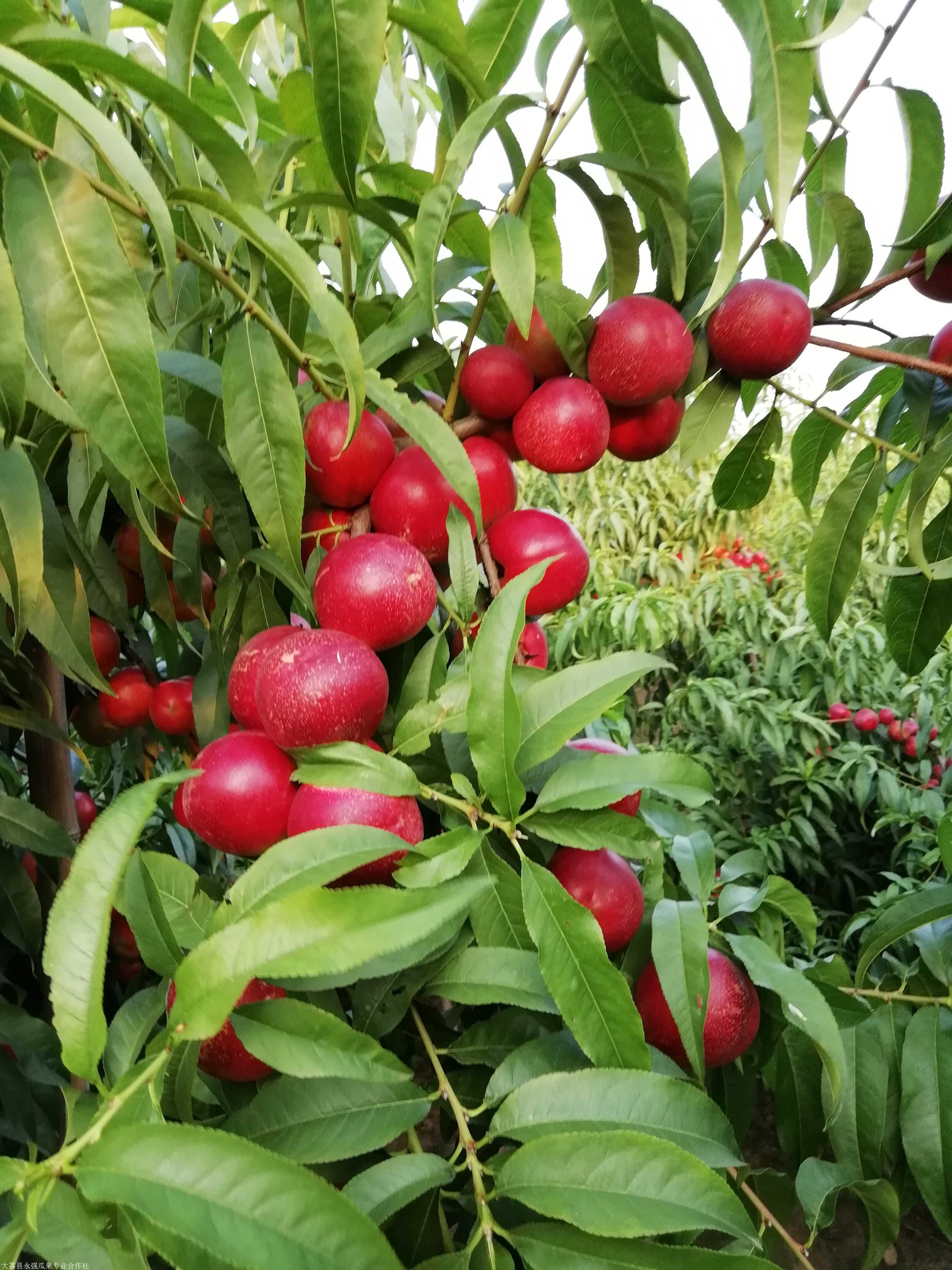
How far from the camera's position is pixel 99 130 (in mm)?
228

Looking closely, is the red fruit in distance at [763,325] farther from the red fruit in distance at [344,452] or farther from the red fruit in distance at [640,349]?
the red fruit in distance at [344,452]

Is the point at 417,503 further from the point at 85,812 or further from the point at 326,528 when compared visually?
the point at 85,812

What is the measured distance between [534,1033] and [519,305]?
1.09 ft

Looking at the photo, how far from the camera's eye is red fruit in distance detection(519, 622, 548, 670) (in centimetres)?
44

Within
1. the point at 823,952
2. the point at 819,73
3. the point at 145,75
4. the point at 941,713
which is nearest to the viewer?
the point at 145,75

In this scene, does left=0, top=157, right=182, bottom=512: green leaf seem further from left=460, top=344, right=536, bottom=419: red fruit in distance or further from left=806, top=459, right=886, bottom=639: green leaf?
left=806, top=459, right=886, bottom=639: green leaf

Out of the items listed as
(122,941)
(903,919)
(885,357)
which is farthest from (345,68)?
(122,941)

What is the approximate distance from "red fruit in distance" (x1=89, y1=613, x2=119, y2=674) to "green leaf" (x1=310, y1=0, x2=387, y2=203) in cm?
38

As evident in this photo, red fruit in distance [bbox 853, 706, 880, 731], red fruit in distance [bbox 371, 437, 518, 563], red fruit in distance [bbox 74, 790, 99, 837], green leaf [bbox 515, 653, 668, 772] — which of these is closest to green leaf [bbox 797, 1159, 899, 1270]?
green leaf [bbox 515, 653, 668, 772]

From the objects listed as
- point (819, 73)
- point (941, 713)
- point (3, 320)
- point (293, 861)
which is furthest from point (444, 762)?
point (941, 713)

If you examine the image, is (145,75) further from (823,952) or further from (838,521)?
(823,952)

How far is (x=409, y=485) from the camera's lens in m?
0.39

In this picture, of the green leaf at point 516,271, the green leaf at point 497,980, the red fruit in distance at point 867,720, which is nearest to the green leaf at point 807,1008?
the green leaf at point 497,980

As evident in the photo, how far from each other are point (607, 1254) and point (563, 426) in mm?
336
